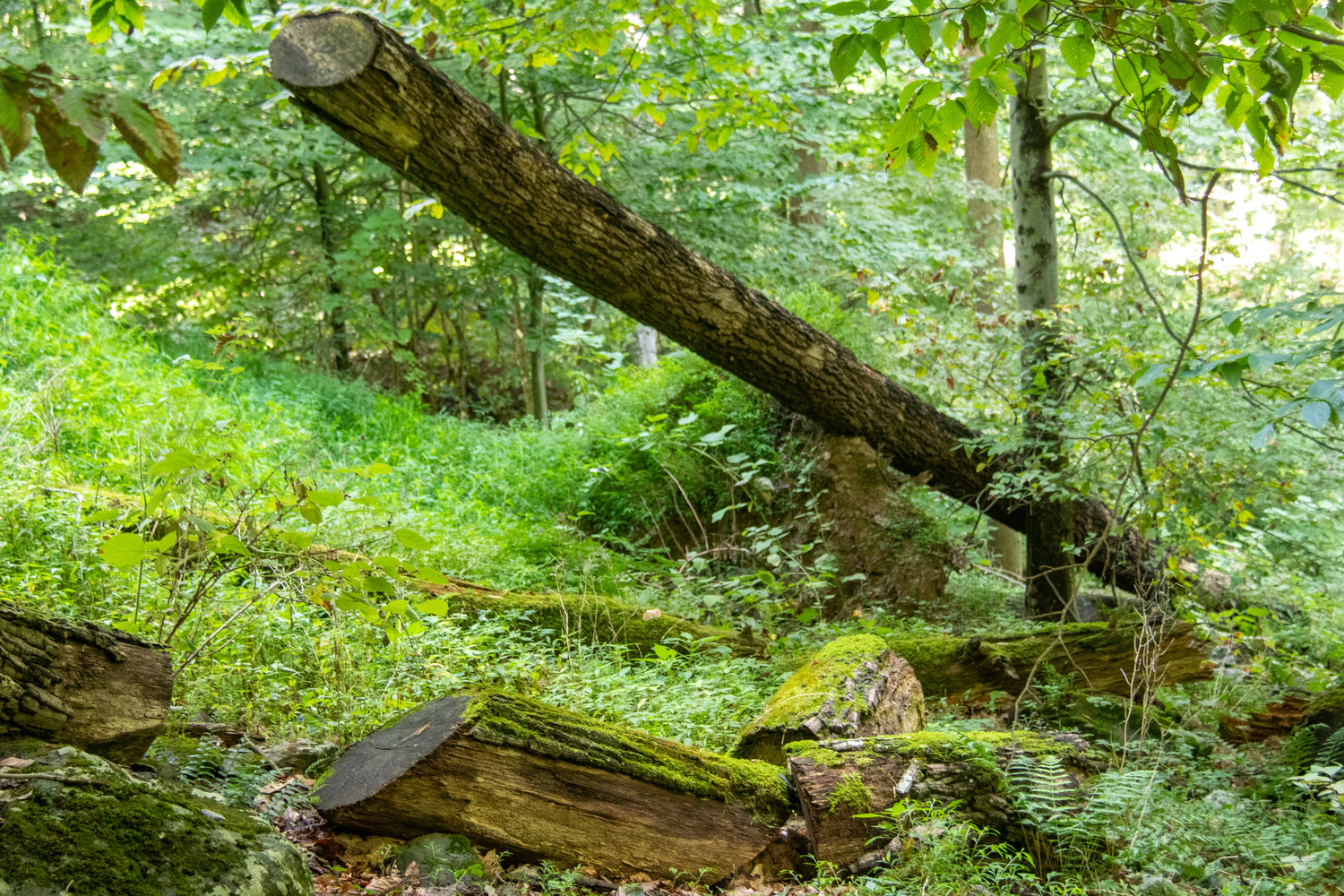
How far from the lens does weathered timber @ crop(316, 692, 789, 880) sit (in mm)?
2701

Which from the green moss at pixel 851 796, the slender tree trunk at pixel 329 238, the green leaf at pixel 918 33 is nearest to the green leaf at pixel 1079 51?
the green leaf at pixel 918 33

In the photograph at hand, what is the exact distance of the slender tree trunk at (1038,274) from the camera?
5.93 m

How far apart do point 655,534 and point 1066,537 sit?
3291mm

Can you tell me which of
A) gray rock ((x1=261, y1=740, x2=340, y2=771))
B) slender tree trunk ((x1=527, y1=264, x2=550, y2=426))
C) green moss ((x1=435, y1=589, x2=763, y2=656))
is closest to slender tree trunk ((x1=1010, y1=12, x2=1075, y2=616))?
green moss ((x1=435, y1=589, x2=763, y2=656))

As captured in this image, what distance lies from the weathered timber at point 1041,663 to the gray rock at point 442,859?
2990 mm

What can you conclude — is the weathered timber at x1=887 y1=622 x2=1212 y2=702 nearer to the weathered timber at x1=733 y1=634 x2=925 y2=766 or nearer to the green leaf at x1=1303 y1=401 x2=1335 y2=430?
the weathered timber at x1=733 y1=634 x2=925 y2=766

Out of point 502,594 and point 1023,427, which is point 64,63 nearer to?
point 502,594

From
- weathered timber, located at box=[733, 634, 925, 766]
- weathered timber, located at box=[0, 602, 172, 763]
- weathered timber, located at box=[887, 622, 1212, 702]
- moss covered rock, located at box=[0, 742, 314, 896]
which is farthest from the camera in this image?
weathered timber, located at box=[887, 622, 1212, 702]

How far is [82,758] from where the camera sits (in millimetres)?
2256

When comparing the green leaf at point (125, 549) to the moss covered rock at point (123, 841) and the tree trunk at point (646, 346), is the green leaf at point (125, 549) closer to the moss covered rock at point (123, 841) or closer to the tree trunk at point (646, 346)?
the moss covered rock at point (123, 841)

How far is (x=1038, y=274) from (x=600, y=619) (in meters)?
3.86

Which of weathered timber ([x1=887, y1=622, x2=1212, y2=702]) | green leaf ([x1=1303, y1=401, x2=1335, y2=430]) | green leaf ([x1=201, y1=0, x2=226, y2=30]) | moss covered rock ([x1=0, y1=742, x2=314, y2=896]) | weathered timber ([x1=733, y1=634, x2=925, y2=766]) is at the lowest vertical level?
weathered timber ([x1=887, y1=622, x2=1212, y2=702])

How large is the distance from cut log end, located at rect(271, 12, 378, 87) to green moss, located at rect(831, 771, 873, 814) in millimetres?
3755

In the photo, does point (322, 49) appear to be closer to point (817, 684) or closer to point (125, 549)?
point (125, 549)
